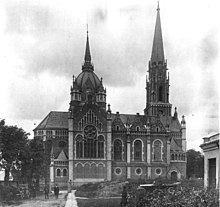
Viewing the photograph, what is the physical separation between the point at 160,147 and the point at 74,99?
15.1 metres

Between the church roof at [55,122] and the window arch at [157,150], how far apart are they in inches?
546

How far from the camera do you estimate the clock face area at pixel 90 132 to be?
52656 millimetres

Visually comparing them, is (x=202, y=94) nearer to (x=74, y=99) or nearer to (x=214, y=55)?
(x=214, y=55)

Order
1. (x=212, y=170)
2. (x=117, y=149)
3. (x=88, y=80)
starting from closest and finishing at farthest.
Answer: (x=212, y=170)
(x=117, y=149)
(x=88, y=80)

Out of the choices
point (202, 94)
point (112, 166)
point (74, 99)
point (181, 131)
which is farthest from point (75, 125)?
point (202, 94)

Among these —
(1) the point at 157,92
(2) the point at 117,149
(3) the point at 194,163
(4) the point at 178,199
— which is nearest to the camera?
(4) the point at 178,199

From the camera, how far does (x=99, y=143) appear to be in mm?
53062

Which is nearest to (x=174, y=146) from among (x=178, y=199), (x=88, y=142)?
(x=88, y=142)

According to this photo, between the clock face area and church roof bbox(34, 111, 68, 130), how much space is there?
13.3ft

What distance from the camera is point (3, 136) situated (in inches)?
A: 1051

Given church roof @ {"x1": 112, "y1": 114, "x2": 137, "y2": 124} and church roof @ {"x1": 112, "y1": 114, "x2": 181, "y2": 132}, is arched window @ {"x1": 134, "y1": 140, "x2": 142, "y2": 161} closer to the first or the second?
church roof @ {"x1": 112, "y1": 114, "x2": 137, "y2": 124}

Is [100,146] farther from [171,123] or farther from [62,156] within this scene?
[171,123]

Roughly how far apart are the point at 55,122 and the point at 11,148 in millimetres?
27782

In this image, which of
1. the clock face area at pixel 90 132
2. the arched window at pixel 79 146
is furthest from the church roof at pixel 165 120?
the arched window at pixel 79 146
